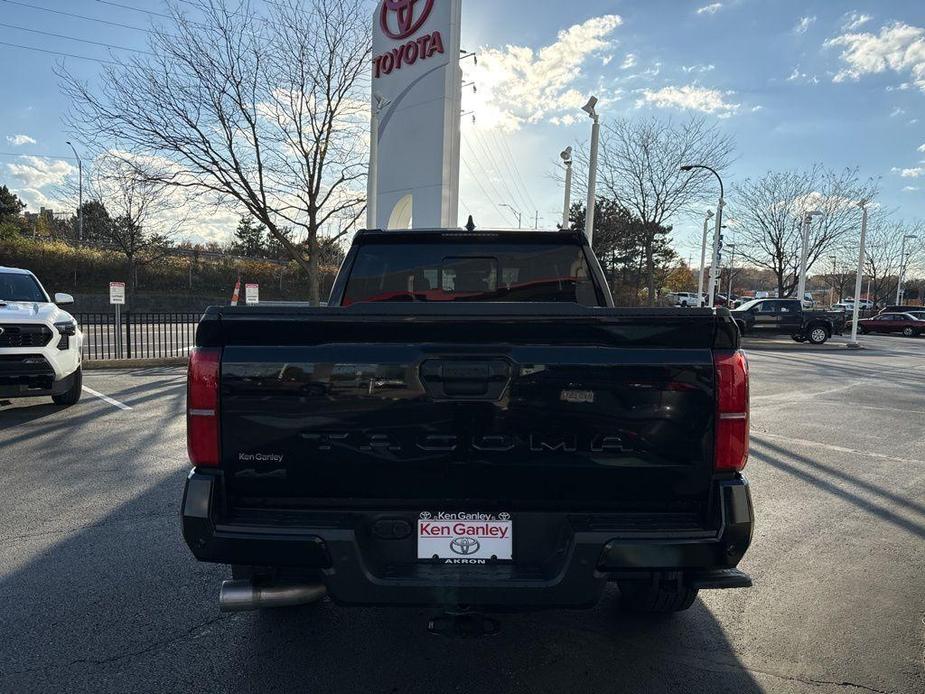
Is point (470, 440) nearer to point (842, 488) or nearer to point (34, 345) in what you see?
point (842, 488)

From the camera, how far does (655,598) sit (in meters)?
2.73

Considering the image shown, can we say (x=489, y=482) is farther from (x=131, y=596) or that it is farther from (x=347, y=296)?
(x=131, y=596)

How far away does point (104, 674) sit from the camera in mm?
2467

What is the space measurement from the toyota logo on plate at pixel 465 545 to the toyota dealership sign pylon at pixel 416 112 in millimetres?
11586

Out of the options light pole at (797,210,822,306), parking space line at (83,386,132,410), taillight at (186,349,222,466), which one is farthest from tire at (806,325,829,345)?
taillight at (186,349,222,466)

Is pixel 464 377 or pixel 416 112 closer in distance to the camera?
pixel 464 377

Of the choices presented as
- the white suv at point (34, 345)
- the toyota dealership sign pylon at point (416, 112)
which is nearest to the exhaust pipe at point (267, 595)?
the white suv at point (34, 345)

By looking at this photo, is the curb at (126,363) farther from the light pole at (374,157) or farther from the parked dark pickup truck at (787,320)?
the parked dark pickup truck at (787,320)

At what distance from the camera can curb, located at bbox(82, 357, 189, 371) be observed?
12648mm

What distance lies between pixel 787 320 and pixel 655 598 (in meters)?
26.4

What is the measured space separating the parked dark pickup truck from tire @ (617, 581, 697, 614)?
25.0 m

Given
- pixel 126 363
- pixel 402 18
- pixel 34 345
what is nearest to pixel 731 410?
pixel 34 345

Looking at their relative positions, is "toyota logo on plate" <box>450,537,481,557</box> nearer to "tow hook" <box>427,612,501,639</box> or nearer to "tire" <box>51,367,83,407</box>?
"tow hook" <box>427,612,501,639</box>

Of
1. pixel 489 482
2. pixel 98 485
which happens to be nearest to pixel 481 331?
pixel 489 482
